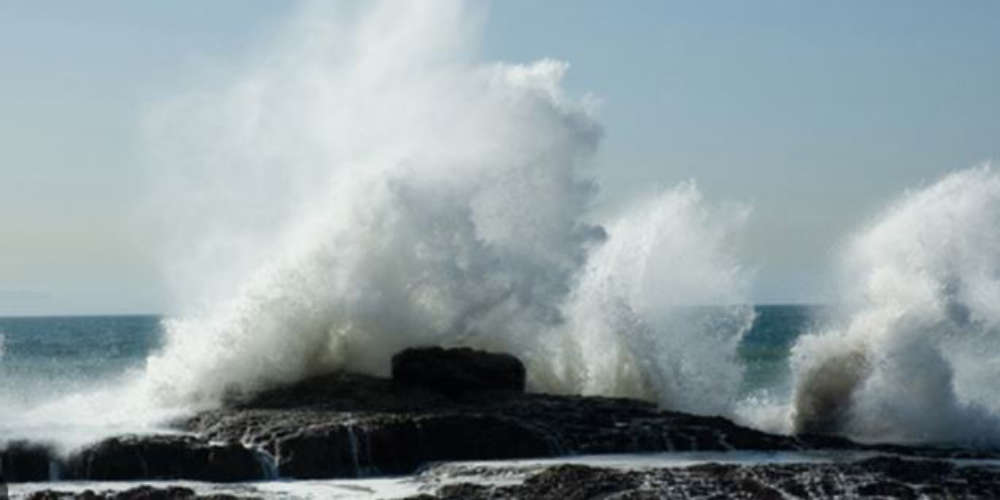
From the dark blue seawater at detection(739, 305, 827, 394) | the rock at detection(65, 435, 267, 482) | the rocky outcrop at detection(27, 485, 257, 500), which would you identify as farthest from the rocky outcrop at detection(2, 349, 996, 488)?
the dark blue seawater at detection(739, 305, 827, 394)

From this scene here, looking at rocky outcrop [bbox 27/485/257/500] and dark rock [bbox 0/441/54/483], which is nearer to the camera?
rocky outcrop [bbox 27/485/257/500]

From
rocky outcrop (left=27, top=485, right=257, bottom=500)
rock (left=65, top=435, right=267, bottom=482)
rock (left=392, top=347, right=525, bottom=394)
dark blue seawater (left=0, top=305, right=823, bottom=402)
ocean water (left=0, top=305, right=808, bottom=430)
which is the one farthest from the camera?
dark blue seawater (left=0, top=305, right=823, bottom=402)

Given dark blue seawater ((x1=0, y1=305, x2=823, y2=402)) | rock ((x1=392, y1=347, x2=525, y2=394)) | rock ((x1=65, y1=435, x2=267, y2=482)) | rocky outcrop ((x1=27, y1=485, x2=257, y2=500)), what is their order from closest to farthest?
rocky outcrop ((x1=27, y1=485, x2=257, y2=500)), rock ((x1=65, y1=435, x2=267, y2=482)), rock ((x1=392, y1=347, x2=525, y2=394)), dark blue seawater ((x1=0, y1=305, x2=823, y2=402))

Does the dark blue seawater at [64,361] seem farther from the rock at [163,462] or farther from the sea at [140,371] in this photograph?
the rock at [163,462]

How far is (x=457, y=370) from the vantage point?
2939cm

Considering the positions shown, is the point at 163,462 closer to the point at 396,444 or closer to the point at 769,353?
the point at 396,444

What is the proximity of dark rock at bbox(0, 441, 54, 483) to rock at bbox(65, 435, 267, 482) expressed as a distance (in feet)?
1.11

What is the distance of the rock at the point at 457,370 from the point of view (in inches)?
1152

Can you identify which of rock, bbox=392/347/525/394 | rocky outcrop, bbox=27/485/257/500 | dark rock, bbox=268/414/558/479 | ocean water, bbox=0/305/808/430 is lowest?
rocky outcrop, bbox=27/485/257/500

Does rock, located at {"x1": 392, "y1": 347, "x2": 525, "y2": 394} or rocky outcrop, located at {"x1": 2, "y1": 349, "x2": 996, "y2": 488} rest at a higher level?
rock, located at {"x1": 392, "y1": 347, "x2": 525, "y2": 394}

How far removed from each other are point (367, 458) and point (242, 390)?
7103 mm

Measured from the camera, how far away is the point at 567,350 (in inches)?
1395

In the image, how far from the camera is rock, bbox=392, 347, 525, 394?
29.2m

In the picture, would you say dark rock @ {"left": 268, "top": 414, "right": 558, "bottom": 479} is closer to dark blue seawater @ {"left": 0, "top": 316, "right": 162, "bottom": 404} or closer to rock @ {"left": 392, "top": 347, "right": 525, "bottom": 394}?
rock @ {"left": 392, "top": 347, "right": 525, "bottom": 394}
